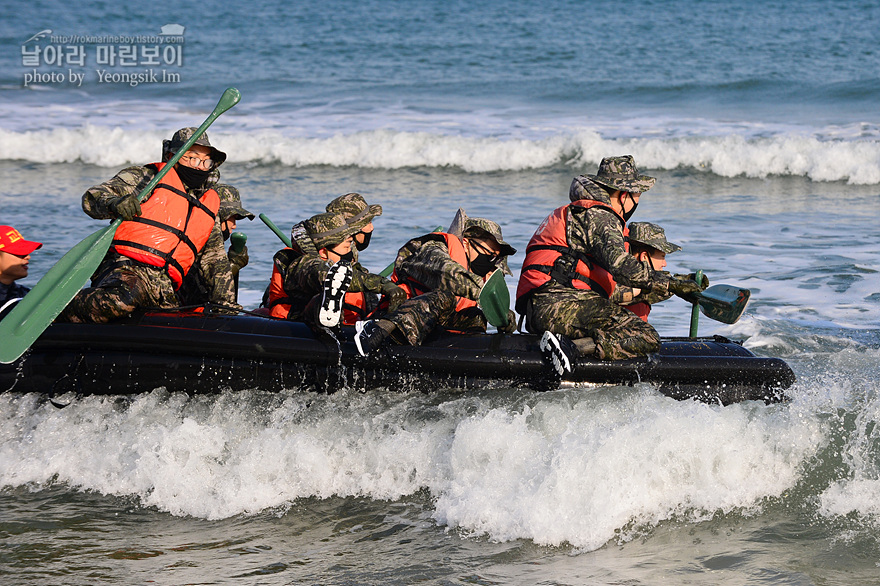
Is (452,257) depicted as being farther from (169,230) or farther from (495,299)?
(169,230)

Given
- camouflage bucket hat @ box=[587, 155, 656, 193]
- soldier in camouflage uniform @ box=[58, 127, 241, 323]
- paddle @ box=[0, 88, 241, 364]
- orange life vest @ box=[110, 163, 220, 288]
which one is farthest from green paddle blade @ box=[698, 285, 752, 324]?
paddle @ box=[0, 88, 241, 364]

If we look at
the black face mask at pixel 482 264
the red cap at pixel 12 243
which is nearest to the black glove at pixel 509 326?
the black face mask at pixel 482 264

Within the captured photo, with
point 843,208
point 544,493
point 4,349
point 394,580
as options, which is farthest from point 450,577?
point 843,208

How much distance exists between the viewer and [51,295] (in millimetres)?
5473

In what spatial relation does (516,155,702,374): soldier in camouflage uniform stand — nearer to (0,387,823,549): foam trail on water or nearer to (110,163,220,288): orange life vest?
(0,387,823,549): foam trail on water

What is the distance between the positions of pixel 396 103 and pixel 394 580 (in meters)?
15.3

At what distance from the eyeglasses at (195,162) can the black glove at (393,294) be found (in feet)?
4.64

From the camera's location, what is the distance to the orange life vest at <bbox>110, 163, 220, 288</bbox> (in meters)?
5.89

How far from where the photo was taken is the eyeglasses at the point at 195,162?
6203 mm

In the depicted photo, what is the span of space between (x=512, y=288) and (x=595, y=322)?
2932 mm

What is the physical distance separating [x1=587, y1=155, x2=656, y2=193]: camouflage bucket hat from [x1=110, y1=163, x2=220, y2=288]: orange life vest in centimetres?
232

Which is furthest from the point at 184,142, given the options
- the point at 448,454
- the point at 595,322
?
the point at 595,322

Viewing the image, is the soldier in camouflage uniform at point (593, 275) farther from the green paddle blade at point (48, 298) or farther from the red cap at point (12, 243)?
the red cap at point (12, 243)

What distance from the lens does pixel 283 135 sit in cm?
1636
